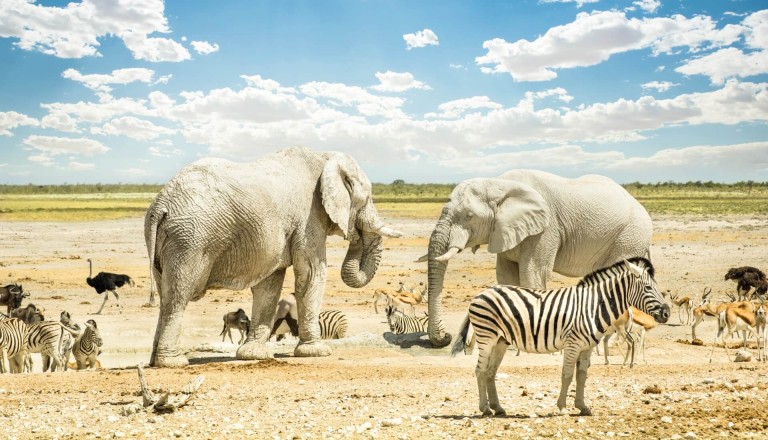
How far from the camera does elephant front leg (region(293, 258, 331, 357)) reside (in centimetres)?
1176

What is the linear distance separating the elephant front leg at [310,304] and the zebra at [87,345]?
3569 mm

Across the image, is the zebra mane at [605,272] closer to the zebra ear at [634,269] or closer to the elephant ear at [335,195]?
the zebra ear at [634,269]

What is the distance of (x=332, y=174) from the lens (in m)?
11.8

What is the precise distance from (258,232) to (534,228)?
16.1 ft

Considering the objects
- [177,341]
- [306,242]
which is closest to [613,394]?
[306,242]

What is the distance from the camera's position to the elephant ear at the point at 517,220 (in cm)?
1318

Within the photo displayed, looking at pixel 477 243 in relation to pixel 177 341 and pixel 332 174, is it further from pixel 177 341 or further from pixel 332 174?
pixel 177 341

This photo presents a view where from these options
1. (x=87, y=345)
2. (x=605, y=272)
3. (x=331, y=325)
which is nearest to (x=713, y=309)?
(x=331, y=325)

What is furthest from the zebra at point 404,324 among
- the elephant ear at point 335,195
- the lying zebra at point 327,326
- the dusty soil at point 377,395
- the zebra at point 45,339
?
the zebra at point 45,339

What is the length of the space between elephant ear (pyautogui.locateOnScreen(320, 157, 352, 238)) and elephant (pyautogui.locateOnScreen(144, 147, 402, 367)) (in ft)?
0.05

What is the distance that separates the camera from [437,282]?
43.8 ft

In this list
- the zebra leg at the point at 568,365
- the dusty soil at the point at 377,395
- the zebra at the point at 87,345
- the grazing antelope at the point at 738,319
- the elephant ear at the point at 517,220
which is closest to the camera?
the dusty soil at the point at 377,395

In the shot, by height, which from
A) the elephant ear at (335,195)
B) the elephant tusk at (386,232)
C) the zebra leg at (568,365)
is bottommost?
the zebra leg at (568,365)

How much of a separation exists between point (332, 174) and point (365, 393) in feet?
12.7
